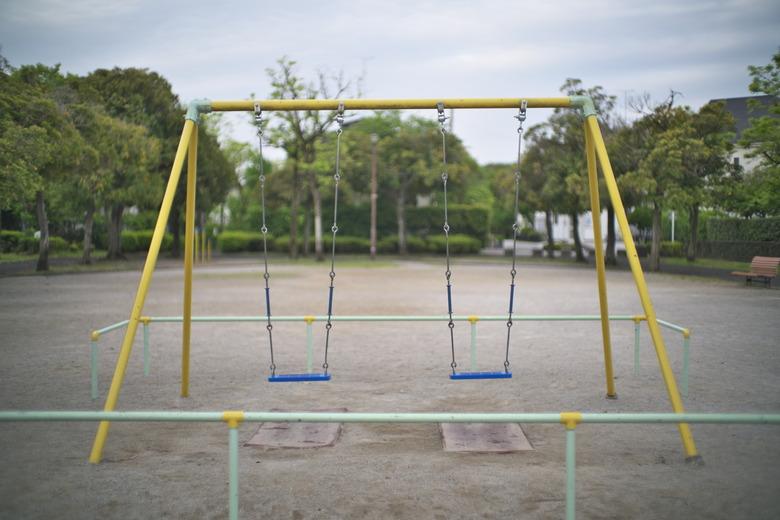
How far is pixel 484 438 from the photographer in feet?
18.4

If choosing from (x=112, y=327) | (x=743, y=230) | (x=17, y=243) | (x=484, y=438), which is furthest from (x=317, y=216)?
(x=484, y=438)

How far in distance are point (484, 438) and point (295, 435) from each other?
1575mm

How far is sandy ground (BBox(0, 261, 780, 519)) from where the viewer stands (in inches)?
168

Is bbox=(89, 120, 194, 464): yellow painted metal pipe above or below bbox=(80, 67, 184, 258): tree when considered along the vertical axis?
below

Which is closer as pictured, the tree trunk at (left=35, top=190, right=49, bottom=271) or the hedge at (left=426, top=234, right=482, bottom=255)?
the tree trunk at (left=35, top=190, right=49, bottom=271)

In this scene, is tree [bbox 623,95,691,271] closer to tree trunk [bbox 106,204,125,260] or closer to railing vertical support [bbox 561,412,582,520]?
tree trunk [bbox 106,204,125,260]

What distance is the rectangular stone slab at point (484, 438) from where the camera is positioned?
534 cm

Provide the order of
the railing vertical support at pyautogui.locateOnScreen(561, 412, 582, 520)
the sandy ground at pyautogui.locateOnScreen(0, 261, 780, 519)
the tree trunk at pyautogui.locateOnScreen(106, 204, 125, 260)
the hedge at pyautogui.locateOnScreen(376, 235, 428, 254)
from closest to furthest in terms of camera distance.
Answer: the railing vertical support at pyautogui.locateOnScreen(561, 412, 582, 520), the sandy ground at pyautogui.locateOnScreen(0, 261, 780, 519), the tree trunk at pyautogui.locateOnScreen(106, 204, 125, 260), the hedge at pyautogui.locateOnScreen(376, 235, 428, 254)

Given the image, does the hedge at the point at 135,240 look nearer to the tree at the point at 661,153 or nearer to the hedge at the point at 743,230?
the tree at the point at 661,153

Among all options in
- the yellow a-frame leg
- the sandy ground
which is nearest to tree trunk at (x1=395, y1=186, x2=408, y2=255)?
the sandy ground

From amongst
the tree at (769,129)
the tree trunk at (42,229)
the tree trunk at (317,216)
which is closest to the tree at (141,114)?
the tree trunk at (42,229)

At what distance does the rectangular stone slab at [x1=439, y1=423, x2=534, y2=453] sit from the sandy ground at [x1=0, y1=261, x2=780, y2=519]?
4.6 inches

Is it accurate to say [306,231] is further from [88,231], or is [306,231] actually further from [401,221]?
[88,231]

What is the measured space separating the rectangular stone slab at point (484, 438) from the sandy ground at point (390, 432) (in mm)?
117
